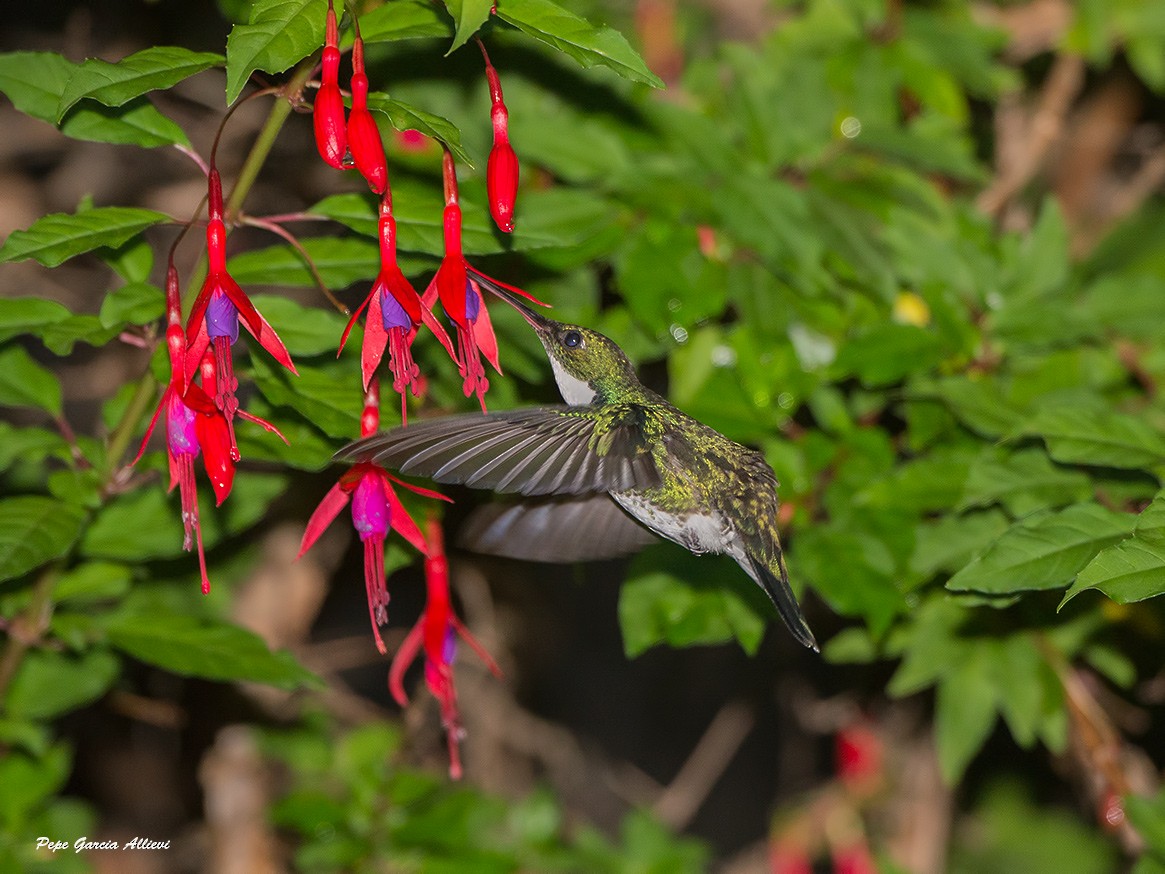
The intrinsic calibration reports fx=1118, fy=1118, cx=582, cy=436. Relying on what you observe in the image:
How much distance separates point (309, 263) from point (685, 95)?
138 cm

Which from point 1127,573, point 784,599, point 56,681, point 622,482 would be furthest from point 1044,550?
point 56,681

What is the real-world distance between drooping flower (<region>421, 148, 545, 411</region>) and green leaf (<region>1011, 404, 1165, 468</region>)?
876 mm

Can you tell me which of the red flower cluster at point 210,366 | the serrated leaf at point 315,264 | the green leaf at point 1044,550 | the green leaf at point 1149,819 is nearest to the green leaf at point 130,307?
the serrated leaf at point 315,264

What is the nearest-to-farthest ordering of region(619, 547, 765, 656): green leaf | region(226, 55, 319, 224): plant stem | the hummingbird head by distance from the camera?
region(226, 55, 319, 224): plant stem < the hummingbird head < region(619, 547, 765, 656): green leaf

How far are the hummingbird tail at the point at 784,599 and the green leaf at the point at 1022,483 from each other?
339mm

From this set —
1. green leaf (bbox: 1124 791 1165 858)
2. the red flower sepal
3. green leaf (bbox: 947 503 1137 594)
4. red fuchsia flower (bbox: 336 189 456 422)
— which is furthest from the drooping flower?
green leaf (bbox: 1124 791 1165 858)

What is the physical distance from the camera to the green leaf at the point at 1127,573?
1.28 m

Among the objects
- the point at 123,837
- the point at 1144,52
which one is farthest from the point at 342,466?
the point at 1144,52

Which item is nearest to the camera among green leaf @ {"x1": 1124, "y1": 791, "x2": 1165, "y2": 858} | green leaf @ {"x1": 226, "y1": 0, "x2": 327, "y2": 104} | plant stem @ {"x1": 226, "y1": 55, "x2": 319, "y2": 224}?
green leaf @ {"x1": 226, "y1": 0, "x2": 327, "y2": 104}

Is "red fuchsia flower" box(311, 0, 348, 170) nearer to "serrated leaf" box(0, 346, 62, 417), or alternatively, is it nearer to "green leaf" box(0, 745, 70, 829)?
"serrated leaf" box(0, 346, 62, 417)

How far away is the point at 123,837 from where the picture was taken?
10.2 ft

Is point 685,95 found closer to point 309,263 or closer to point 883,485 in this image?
point 883,485

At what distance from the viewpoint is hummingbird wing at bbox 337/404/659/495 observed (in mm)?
1225

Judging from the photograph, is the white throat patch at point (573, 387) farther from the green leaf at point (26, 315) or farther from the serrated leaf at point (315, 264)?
the green leaf at point (26, 315)
